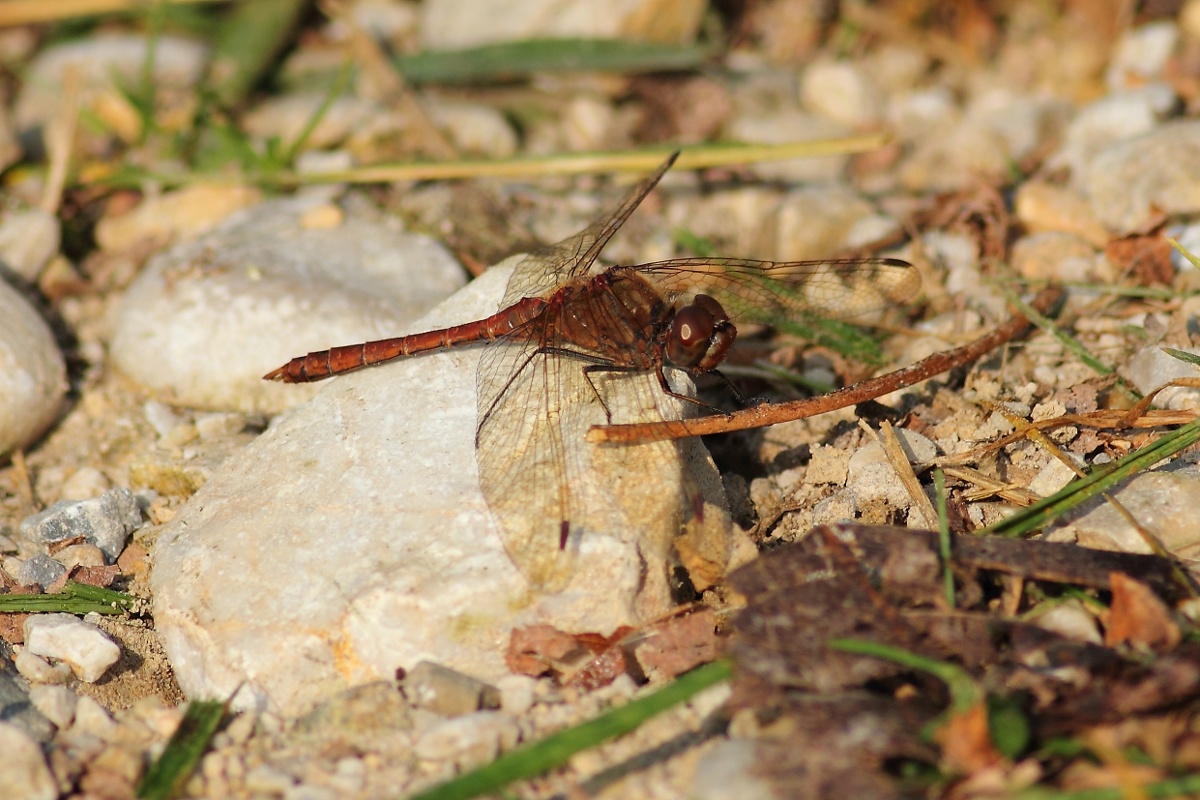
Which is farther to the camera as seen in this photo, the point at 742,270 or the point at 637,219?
the point at 637,219

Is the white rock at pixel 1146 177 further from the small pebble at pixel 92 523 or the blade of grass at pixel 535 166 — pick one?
the small pebble at pixel 92 523

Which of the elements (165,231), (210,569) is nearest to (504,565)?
(210,569)

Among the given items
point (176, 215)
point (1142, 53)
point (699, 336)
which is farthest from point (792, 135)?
point (176, 215)

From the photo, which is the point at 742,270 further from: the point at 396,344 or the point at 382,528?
the point at 382,528

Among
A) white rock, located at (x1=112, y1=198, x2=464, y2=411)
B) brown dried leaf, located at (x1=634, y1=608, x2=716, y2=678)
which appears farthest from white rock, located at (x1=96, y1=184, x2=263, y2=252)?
brown dried leaf, located at (x1=634, y1=608, x2=716, y2=678)

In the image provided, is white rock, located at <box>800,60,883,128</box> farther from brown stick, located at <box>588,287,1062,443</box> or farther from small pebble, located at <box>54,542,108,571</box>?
small pebble, located at <box>54,542,108,571</box>

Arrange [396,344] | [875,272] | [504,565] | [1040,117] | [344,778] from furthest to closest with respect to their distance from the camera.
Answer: [1040,117]
[875,272]
[396,344]
[504,565]
[344,778]

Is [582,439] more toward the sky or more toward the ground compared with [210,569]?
more toward the sky
